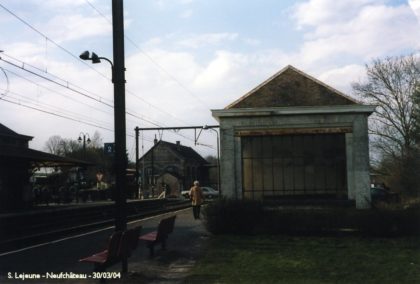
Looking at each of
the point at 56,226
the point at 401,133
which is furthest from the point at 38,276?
the point at 401,133

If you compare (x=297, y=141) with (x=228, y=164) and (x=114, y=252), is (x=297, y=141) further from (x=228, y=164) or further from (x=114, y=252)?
(x=114, y=252)

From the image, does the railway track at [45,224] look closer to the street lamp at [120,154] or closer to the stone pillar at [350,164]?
the street lamp at [120,154]

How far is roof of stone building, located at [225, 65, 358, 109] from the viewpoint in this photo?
66.4 feet

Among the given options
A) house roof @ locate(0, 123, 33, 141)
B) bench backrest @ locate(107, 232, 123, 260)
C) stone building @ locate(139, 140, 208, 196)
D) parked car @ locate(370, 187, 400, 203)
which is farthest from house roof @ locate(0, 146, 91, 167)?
stone building @ locate(139, 140, 208, 196)

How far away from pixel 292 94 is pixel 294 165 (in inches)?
160

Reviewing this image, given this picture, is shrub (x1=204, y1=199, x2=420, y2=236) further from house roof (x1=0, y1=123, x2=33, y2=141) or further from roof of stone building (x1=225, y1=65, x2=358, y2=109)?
house roof (x1=0, y1=123, x2=33, y2=141)

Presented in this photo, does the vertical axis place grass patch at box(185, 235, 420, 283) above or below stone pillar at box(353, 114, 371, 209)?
below

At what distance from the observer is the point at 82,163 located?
29.7m

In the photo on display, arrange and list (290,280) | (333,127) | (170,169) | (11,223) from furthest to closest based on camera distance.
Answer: (170,169) → (333,127) → (11,223) → (290,280)

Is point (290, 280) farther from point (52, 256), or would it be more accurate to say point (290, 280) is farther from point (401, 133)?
point (401, 133)

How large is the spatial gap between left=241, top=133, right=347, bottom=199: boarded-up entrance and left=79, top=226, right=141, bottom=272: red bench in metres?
10.8

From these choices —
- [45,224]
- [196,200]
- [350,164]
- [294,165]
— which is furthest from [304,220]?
[45,224]

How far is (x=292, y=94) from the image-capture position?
2069 centimetres

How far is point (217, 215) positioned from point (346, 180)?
6.73 m
